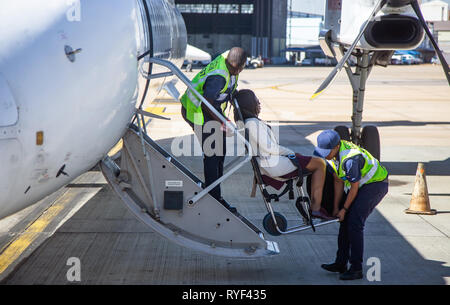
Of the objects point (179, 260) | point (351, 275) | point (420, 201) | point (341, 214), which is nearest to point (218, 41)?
point (420, 201)

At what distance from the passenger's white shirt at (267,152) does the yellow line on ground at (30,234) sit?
2967 millimetres

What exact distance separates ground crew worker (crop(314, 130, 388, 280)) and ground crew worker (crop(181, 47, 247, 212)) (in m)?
1.14

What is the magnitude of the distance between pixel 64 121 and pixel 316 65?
79375 millimetres

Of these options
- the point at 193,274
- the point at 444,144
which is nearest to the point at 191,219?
the point at 193,274

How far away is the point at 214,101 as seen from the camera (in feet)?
21.4

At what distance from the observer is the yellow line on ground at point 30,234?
7.03 m

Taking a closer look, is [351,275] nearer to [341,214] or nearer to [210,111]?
[341,214]

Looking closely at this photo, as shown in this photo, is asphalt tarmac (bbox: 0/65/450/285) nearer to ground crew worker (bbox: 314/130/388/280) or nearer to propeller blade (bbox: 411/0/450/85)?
ground crew worker (bbox: 314/130/388/280)

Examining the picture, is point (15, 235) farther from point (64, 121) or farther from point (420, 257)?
point (420, 257)

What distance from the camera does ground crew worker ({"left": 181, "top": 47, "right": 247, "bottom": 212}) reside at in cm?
661

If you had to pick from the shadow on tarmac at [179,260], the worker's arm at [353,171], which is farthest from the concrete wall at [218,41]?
the worker's arm at [353,171]

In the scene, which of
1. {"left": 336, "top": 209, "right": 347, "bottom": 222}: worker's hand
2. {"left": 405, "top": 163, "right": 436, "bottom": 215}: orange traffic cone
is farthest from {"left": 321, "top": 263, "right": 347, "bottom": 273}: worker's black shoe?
{"left": 405, "top": 163, "right": 436, "bottom": 215}: orange traffic cone

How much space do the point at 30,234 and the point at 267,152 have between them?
11.7ft
